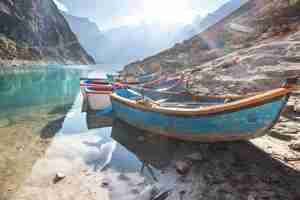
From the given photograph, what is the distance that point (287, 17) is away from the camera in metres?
20.2

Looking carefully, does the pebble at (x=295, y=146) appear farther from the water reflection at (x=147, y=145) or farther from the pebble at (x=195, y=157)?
the water reflection at (x=147, y=145)

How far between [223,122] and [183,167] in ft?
4.78

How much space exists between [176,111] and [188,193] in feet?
6.71

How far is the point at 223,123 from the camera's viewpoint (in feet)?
14.1

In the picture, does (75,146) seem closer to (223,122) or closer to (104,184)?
(104,184)

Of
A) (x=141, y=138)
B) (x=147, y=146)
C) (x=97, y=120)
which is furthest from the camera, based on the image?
(x=97, y=120)

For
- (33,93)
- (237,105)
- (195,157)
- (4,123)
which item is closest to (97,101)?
(4,123)

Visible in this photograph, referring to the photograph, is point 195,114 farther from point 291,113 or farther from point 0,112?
point 0,112

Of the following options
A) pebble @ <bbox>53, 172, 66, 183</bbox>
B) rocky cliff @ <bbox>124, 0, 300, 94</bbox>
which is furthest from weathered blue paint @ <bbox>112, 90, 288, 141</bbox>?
rocky cliff @ <bbox>124, 0, 300, 94</bbox>

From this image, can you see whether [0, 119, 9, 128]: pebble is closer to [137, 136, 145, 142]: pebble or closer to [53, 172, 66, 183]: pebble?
[53, 172, 66, 183]: pebble

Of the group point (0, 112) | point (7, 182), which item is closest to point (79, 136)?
point (7, 182)

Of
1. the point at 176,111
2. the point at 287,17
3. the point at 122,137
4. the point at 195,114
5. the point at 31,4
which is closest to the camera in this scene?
the point at 195,114

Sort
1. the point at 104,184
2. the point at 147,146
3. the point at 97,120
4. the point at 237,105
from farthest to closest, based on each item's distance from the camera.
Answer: the point at 97,120, the point at 147,146, the point at 104,184, the point at 237,105

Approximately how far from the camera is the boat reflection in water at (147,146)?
16.4 feet
